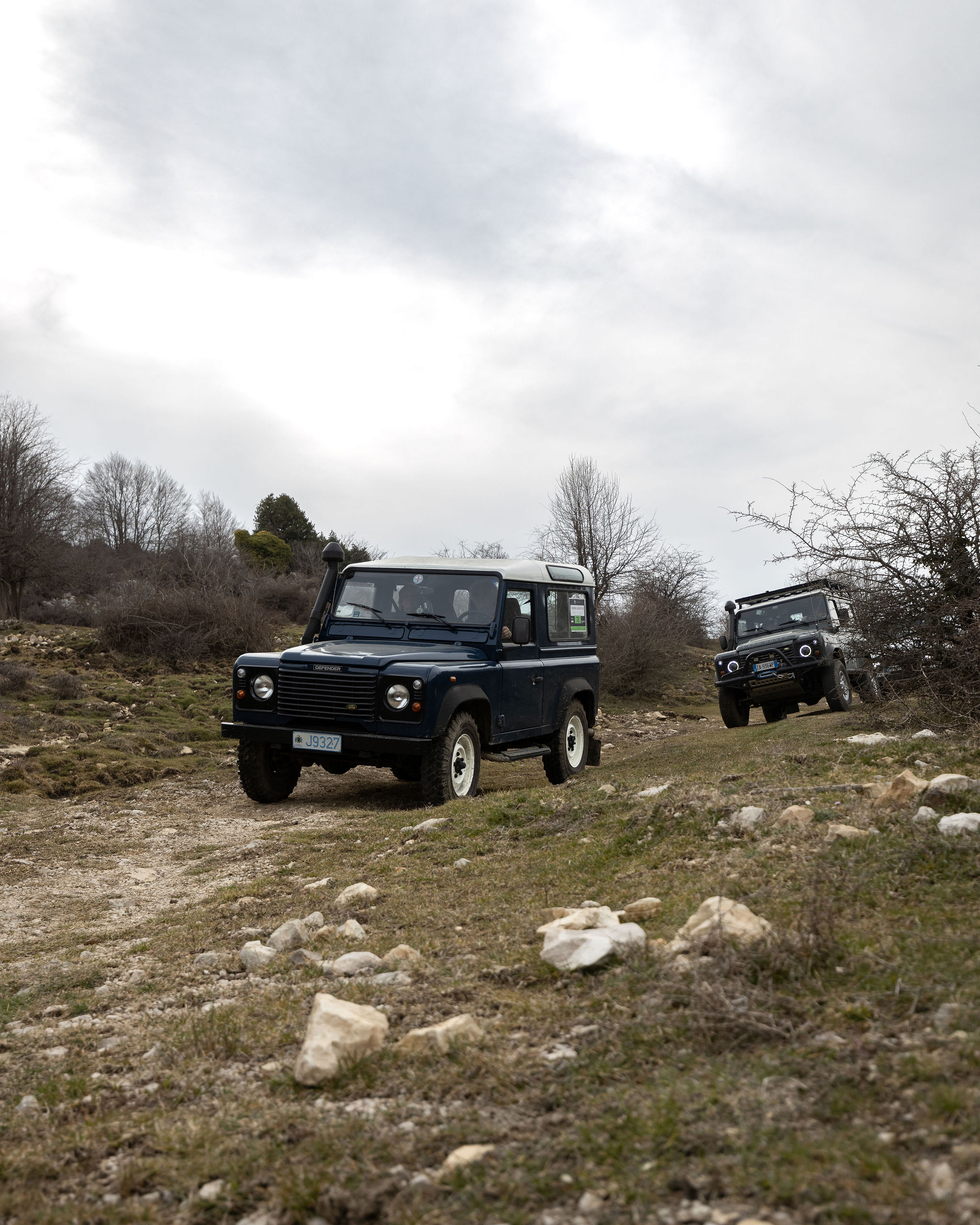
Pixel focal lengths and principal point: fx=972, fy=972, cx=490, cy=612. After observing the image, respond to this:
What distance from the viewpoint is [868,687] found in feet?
45.3

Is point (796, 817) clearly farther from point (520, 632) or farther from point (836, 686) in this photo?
point (836, 686)

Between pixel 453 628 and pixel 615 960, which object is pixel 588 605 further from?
pixel 615 960

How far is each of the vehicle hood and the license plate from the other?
61 centimetres

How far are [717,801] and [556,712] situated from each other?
Answer: 529 centimetres

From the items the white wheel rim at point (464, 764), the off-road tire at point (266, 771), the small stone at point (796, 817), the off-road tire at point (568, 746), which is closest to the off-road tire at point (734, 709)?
the off-road tire at point (568, 746)

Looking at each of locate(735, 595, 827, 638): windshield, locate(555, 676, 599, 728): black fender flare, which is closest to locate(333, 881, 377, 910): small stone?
locate(555, 676, 599, 728): black fender flare

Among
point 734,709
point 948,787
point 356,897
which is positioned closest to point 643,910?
point 356,897

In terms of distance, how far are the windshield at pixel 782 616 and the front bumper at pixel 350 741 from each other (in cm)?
912

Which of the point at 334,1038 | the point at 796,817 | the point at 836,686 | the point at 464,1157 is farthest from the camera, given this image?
the point at 836,686

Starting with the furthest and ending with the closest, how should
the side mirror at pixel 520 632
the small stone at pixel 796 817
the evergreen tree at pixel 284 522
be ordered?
the evergreen tree at pixel 284 522
the side mirror at pixel 520 632
the small stone at pixel 796 817

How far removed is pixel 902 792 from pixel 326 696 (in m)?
5.03

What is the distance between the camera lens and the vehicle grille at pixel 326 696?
8.35 metres

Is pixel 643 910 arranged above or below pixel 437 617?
below

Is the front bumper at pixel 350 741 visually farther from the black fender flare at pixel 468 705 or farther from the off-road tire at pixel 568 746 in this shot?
the off-road tire at pixel 568 746
